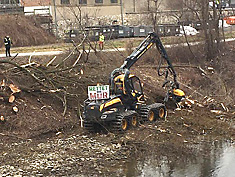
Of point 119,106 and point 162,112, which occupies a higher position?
point 119,106

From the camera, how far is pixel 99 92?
688 inches

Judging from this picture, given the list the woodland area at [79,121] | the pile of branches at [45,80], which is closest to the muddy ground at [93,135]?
the woodland area at [79,121]

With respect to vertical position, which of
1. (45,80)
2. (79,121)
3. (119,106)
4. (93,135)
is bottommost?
(93,135)

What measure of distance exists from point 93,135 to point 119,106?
1562 millimetres

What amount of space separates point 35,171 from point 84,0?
4052 cm

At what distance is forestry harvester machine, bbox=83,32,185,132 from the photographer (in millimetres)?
17469

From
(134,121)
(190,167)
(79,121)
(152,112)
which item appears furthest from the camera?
(79,121)

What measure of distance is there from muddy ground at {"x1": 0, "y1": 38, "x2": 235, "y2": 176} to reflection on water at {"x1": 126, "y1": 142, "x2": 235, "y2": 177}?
0.97 feet

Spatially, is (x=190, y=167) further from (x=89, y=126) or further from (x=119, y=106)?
(x=89, y=126)

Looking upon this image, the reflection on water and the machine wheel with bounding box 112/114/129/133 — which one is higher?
the machine wheel with bounding box 112/114/129/133

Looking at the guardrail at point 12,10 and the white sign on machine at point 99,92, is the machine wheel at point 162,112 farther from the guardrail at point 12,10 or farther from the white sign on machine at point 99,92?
the guardrail at point 12,10

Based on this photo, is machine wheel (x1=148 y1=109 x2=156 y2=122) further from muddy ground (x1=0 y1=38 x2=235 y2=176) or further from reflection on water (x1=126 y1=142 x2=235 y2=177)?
reflection on water (x1=126 y1=142 x2=235 y2=177)

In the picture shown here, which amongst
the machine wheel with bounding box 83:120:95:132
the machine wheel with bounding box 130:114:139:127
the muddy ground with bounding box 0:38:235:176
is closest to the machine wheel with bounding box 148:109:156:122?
the muddy ground with bounding box 0:38:235:176

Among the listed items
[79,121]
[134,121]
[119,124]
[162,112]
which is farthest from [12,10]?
[119,124]
